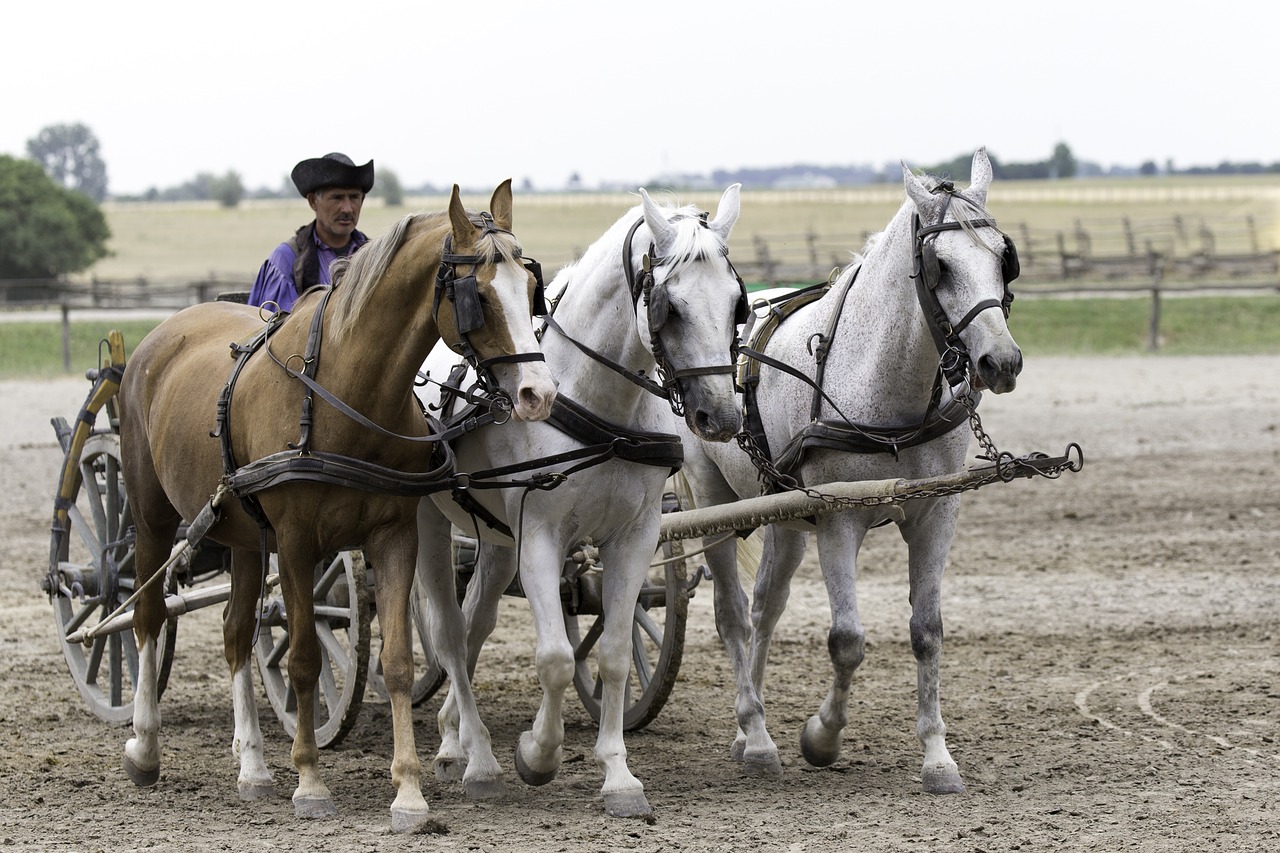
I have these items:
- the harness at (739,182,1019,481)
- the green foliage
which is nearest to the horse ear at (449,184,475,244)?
the harness at (739,182,1019,481)

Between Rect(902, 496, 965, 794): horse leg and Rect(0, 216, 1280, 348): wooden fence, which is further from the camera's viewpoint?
Rect(0, 216, 1280, 348): wooden fence

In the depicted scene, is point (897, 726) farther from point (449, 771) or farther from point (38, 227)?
point (38, 227)

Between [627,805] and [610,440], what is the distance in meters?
1.13

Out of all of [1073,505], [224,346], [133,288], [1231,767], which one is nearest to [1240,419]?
[1073,505]

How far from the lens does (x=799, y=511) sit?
15.4ft

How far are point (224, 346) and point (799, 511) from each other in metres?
2.10

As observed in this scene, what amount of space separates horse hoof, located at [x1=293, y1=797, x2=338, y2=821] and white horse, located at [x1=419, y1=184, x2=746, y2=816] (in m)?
0.65

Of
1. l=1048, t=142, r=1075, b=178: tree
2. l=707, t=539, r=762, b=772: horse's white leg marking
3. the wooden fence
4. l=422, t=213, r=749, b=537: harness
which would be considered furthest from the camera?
l=1048, t=142, r=1075, b=178: tree

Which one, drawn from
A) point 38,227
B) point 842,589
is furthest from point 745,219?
point 842,589

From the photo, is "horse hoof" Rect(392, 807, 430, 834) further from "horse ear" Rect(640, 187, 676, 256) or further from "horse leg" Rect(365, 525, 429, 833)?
"horse ear" Rect(640, 187, 676, 256)

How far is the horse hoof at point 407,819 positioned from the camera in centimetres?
429

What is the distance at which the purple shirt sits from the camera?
5703 millimetres

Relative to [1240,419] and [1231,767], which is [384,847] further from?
[1240,419]

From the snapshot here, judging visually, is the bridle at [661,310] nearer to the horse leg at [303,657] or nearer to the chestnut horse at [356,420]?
the chestnut horse at [356,420]
